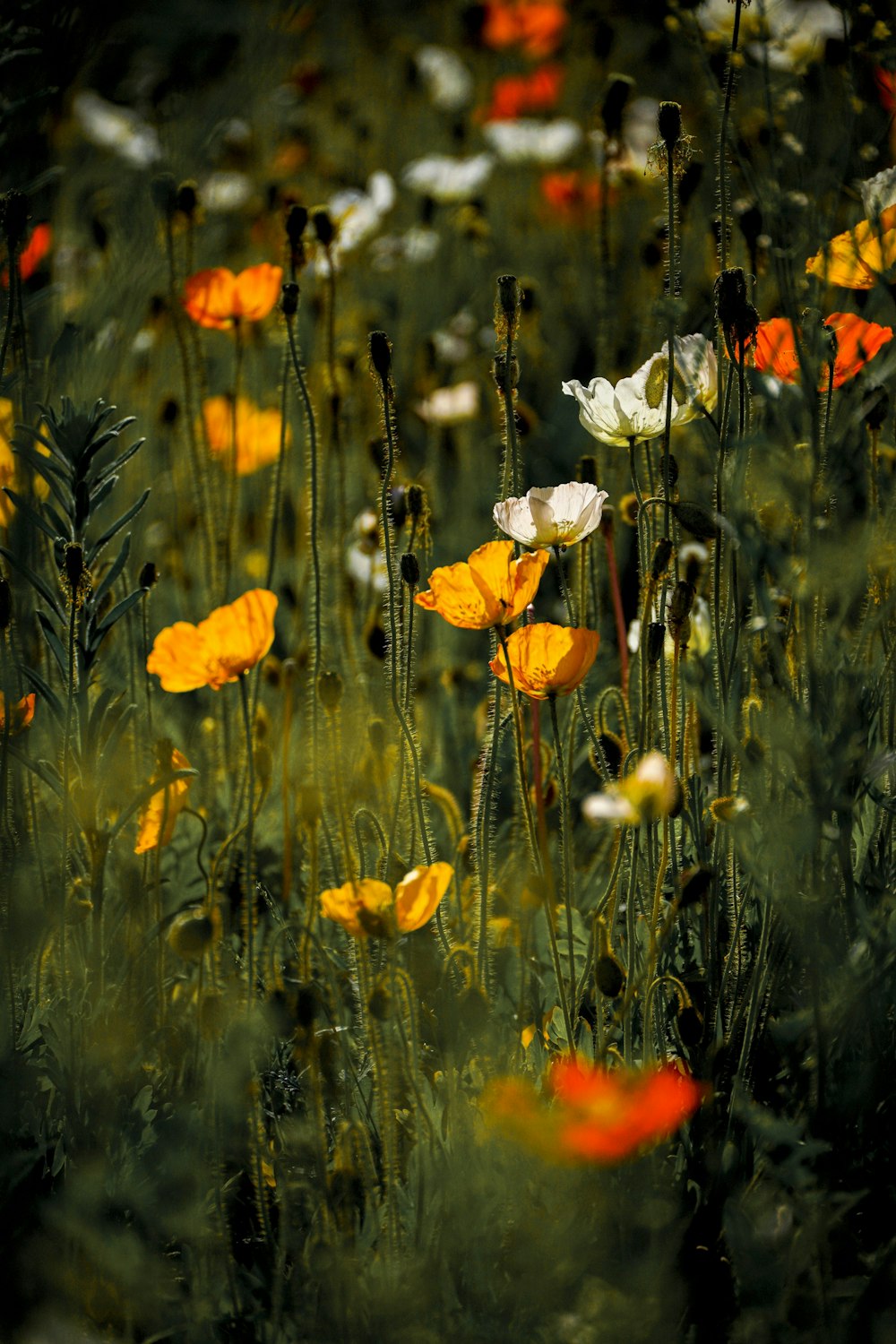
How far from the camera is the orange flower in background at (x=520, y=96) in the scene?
3738mm

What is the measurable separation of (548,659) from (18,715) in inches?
→ 21.0

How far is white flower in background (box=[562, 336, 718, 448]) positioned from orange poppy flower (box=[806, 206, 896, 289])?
125 mm

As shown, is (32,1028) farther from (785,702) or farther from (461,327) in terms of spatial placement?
(461,327)

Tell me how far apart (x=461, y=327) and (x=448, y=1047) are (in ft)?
7.32

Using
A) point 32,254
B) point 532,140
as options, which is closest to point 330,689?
point 32,254

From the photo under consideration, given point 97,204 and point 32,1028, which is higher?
point 97,204

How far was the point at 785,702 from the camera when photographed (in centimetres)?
112

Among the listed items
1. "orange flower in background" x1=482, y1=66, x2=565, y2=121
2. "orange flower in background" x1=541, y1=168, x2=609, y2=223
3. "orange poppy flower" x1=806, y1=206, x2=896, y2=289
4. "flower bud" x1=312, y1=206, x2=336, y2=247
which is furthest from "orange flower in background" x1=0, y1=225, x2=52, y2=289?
"orange flower in background" x1=482, y1=66, x2=565, y2=121

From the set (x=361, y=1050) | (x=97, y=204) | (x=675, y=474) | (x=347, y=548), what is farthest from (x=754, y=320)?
(x=97, y=204)

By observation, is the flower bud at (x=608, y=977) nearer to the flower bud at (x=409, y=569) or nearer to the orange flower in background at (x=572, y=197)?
the flower bud at (x=409, y=569)

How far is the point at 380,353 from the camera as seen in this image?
122cm

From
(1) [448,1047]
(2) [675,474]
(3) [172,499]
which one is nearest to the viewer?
(1) [448,1047]

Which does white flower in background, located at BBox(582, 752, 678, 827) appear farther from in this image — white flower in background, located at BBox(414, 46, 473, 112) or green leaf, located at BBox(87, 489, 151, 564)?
white flower in background, located at BBox(414, 46, 473, 112)

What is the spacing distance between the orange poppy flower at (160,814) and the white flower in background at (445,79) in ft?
10.9
